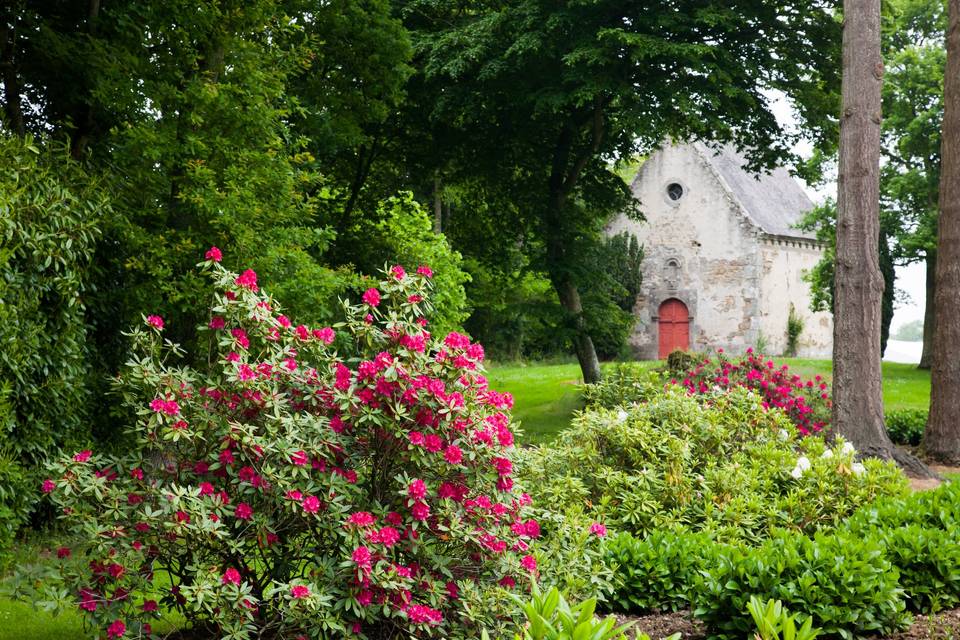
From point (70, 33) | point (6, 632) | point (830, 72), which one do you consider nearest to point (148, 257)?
point (70, 33)

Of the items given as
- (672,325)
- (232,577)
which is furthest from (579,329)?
(672,325)

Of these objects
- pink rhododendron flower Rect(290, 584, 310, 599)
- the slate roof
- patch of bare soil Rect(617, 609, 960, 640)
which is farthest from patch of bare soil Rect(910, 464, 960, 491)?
the slate roof

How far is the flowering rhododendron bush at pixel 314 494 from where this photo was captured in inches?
177

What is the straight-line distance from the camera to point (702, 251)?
3238cm

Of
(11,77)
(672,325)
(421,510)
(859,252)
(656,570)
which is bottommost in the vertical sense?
(656,570)

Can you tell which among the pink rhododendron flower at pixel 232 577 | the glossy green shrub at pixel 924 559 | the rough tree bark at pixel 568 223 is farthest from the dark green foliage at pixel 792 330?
the pink rhododendron flower at pixel 232 577

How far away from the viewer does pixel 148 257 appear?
886 cm

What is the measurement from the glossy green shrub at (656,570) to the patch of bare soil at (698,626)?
9cm

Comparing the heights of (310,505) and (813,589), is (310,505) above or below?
above

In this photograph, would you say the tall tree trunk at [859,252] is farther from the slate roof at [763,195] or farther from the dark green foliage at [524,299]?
the slate roof at [763,195]

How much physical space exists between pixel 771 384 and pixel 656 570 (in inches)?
352

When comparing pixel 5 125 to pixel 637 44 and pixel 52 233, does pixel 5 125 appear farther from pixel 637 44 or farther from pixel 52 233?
pixel 637 44

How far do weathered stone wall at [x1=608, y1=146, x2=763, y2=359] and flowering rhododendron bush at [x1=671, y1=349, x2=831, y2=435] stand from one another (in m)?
16.9

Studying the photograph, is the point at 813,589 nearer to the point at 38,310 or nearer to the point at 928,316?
the point at 38,310
